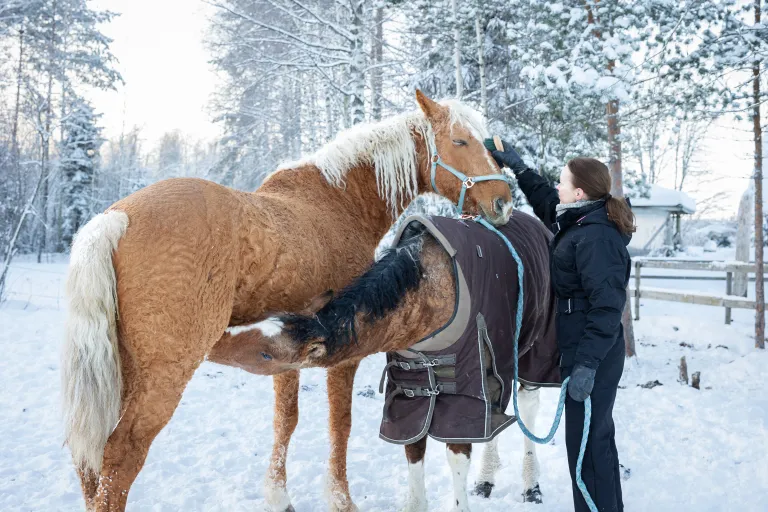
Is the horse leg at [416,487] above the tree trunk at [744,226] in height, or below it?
below

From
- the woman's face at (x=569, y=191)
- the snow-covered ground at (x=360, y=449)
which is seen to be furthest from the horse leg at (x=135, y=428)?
the woman's face at (x=569, y=191)

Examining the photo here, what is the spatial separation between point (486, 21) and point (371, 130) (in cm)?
729

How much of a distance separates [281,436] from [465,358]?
1.50 meters

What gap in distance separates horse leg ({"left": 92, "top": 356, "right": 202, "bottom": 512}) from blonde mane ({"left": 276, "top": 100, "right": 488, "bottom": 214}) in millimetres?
1736

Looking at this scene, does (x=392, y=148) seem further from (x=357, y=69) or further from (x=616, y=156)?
(x=357, y=69)

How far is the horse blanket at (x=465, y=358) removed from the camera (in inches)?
94.7

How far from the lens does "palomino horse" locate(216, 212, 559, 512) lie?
183cm

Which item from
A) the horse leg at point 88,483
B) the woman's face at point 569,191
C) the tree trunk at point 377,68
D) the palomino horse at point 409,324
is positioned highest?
the tree trunk at point 377,68

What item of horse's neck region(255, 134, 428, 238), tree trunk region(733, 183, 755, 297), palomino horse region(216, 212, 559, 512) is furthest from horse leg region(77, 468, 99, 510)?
tree trunk region(733, 183, 755, 297)

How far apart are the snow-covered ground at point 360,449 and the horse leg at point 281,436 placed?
0.17m

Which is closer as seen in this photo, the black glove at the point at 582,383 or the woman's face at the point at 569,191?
the black glove at the point at 582,383

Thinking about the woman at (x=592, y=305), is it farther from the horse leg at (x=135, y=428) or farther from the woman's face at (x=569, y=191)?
the horse leg at (x=135, y=428)

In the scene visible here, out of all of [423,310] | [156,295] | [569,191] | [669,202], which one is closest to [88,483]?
[156,295]

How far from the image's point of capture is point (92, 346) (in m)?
1.81
